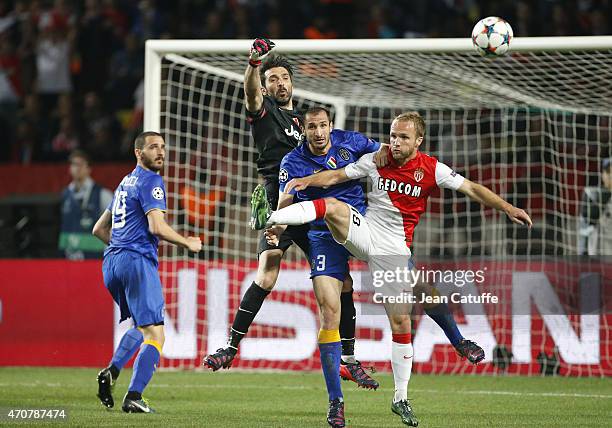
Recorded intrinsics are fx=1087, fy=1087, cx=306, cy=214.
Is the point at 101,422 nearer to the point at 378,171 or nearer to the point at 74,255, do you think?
the point at 378,171

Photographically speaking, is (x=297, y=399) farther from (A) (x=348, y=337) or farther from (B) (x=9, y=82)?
(B) (x=9, y=82)

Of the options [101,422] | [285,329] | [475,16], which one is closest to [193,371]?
[285,329]

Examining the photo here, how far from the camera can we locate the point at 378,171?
776 centimetres

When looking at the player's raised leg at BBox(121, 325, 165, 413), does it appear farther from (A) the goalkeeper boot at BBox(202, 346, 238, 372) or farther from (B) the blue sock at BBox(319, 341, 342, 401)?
(B) the blue sock at BBox(319, 341, 342, 401)

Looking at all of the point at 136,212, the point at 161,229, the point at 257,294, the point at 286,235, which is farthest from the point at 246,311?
the point at 136,212

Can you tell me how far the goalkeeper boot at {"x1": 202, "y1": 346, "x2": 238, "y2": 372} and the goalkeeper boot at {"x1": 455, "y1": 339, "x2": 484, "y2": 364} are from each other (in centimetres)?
178

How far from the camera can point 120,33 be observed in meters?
17.3

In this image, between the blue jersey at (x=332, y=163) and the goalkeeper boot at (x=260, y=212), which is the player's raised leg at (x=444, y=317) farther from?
the goalkeeper boot at (x=260, y=212)

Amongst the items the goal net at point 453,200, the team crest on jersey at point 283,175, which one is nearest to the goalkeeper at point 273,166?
the team crest on jersey at point 283,175

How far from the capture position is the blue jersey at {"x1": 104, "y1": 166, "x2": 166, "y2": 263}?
8.23m

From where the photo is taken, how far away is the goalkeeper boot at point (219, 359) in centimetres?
833

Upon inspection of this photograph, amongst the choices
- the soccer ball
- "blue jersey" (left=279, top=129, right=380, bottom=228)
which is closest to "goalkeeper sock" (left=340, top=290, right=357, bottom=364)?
"blue jersey" (left=279, top=129, right=380, bottom=228)

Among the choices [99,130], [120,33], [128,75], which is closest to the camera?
[99,130]

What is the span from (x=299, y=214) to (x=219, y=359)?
5.41ft
